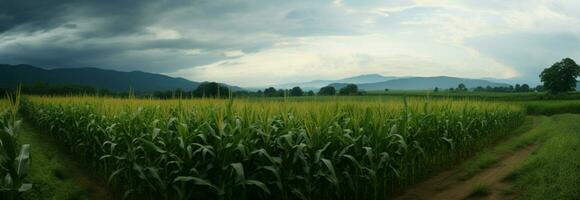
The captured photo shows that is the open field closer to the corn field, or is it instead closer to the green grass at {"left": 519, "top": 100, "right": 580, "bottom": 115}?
the corn field

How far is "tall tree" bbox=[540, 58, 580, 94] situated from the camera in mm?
81688

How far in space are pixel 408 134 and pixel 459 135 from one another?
465 cm

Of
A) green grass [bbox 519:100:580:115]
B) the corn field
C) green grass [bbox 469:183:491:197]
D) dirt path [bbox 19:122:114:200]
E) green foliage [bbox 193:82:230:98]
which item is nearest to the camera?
the corn field

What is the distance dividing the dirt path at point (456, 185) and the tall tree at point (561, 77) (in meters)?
79.8

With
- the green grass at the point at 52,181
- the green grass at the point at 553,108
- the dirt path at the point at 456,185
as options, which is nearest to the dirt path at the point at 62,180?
the green grass at the point at 52,181

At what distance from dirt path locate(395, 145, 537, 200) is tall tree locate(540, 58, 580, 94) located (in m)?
79.8

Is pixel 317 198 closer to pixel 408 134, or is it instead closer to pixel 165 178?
pixel 165 178

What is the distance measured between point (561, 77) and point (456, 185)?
83.8m

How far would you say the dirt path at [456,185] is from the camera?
9598mm

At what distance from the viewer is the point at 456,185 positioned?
10.6 m

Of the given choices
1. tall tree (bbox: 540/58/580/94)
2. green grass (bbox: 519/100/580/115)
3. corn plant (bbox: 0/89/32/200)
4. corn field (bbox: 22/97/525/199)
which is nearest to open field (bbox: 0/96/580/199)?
corn field (bbox: 22/97/525/199)

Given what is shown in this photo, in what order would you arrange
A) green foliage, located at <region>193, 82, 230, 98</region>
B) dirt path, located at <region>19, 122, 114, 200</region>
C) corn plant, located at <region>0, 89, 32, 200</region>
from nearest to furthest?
corn plant, located at <region>0, 89, 32, 200</region>
dirt path, located at <region>19, 122, 114, 200</region>
green foliage, located at <region>193, 82, 230, 98</region>

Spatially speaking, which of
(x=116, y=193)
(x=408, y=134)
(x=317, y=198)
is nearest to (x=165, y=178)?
(x=317, y=198)

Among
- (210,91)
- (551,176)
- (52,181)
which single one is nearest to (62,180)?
(52,181)
